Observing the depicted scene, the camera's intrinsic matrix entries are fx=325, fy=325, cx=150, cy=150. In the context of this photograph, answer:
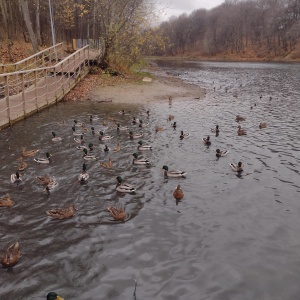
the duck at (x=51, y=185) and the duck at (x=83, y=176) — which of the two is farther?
the duck at (x=83, y=176)

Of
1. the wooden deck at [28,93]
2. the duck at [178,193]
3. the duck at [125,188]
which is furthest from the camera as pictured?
the wooden deck at [28,93]

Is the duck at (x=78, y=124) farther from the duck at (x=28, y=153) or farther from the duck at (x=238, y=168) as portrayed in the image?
the duck at (x=238, y=168)

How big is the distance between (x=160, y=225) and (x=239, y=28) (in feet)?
442

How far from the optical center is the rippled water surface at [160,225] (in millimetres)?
6723

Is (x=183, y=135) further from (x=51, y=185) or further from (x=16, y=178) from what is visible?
(x=16, y=178)

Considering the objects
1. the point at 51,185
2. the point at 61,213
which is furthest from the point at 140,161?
the point at 61,213

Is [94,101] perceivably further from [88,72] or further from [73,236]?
[73,236]

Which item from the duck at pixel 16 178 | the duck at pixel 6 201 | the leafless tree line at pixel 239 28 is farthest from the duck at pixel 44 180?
A: the leafless tree line at pixel 239 28

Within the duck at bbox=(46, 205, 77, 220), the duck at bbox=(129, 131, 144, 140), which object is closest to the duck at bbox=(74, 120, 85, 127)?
the duck at bbox=(129, 131, 144, 140)

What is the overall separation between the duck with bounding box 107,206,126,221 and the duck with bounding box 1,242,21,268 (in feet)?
8.57

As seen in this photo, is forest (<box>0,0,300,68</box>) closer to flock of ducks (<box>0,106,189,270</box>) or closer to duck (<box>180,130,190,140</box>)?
flock of ducks (<box>0,106,189,270</box>)

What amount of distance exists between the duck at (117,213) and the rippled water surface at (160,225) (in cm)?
17

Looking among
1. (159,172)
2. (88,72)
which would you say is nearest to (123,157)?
(159,172)

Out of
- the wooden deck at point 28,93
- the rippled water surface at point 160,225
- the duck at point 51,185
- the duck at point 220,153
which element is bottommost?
the rippled water surface at point 160,225
